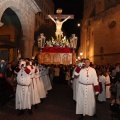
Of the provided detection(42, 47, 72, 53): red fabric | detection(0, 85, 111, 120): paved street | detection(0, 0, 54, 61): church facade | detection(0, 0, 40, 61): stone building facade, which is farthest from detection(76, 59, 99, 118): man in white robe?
detection(0, 0, 40, 61): stone building facade

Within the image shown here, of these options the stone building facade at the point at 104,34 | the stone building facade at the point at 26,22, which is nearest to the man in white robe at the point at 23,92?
the stone building facade at the point at 26,22

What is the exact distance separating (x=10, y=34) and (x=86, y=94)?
17267mm

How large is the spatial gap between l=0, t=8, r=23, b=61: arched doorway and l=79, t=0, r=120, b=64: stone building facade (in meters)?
13.7

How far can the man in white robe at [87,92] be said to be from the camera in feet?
25.3

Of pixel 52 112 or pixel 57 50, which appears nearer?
pixel 52 112

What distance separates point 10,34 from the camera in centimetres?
2348

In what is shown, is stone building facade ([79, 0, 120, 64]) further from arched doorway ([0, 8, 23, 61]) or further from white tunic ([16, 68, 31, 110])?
white tunic ([16, 68, 31, 110])

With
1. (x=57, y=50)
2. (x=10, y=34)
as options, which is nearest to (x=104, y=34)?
(x=10, y=34)

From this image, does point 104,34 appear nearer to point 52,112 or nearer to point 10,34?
point 10,34

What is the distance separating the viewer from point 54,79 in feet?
65.5

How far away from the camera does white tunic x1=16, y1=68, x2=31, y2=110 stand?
820 centimetres

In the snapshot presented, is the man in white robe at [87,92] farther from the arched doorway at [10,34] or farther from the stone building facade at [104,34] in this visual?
the stone building facade at [104,34]

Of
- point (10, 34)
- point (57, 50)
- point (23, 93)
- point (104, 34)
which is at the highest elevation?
point (104, 34)

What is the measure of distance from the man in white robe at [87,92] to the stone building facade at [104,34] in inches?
878
